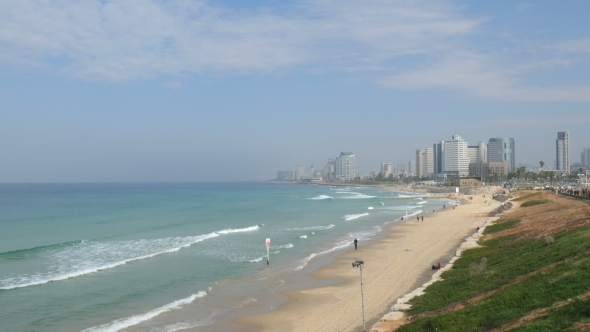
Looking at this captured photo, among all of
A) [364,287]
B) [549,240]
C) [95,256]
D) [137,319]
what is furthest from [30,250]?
[549,240]

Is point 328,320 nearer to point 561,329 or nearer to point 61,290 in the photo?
point 561,329

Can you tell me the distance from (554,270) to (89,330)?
1365 cm

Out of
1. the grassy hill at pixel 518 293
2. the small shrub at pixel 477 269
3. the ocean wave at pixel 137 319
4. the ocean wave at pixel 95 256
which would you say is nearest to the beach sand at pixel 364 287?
the grassy hill at pixel 518 293

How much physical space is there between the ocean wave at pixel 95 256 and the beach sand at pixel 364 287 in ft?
34.5

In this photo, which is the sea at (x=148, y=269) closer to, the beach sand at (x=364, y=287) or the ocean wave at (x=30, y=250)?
the ocean wave at (x=30, y=250)

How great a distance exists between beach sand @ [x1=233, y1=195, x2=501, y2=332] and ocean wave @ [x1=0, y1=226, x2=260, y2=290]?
10.5 meters

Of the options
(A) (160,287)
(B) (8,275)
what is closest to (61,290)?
(A) (160,287)

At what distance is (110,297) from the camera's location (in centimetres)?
1977

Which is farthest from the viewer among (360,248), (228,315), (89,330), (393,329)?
(360,248)

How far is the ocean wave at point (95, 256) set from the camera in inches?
914

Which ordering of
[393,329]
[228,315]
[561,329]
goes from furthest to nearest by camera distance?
1. [228,315]
2. [393,329]
3. [561,329]

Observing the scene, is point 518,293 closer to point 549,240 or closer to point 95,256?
point 549,240

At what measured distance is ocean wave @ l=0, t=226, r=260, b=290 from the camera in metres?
23.2

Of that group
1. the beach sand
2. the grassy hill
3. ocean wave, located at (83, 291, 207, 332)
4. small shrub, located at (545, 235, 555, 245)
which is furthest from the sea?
small shrub, located at (545, 235, 555, 245)
